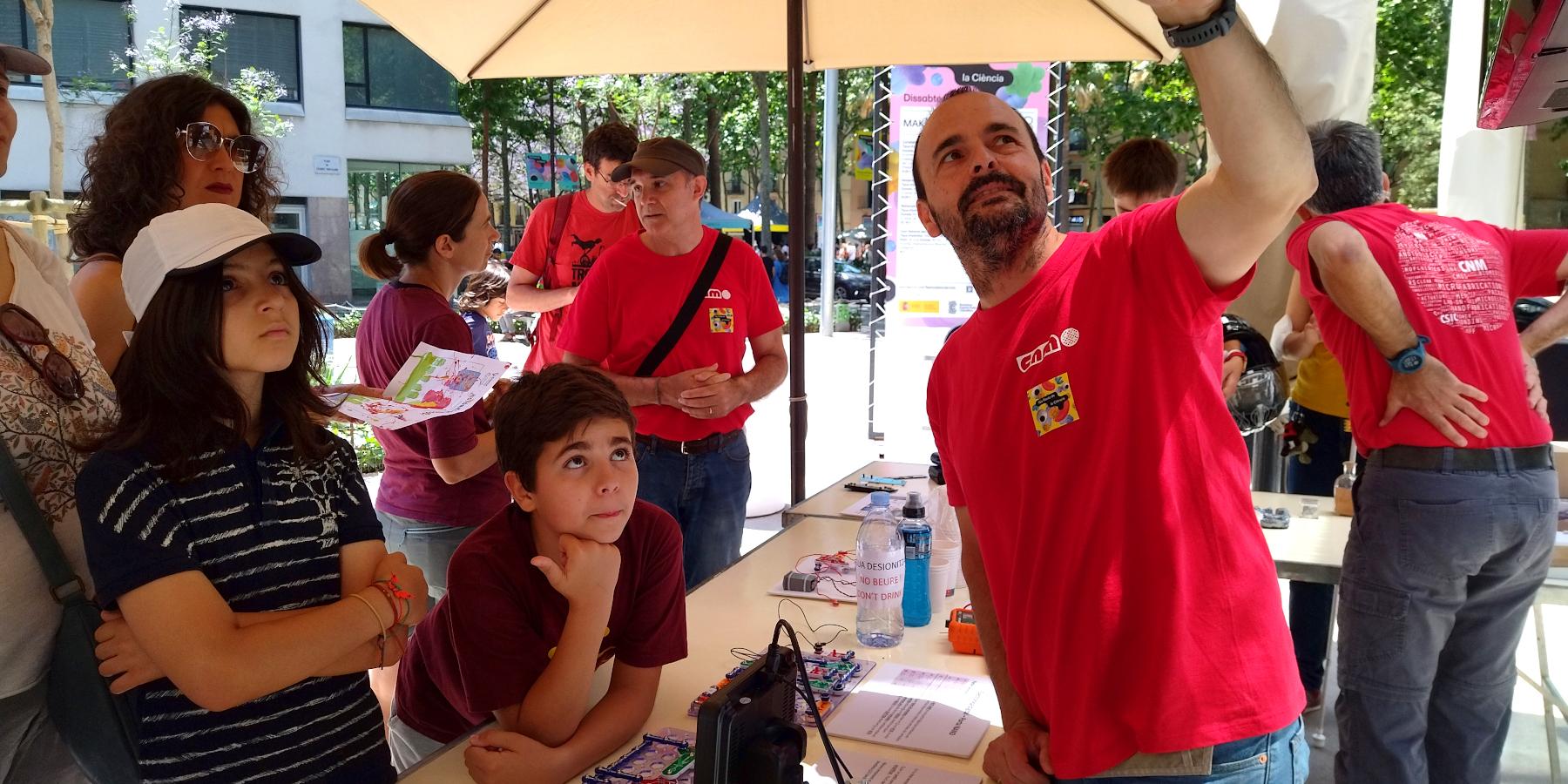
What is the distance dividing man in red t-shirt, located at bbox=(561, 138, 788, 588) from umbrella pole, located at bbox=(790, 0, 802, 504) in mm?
104

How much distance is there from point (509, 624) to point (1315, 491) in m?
3.63

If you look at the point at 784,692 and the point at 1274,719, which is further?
the point at 784,692

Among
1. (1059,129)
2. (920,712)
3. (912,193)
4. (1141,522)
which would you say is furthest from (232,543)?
(1059,129)

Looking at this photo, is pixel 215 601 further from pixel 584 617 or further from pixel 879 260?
pixel 879 260

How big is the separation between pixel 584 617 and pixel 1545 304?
3900mm

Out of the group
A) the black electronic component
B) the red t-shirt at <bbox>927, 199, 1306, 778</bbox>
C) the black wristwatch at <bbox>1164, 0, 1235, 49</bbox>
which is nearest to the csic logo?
the red t-shirt at <bbox>927, 199, 1306, 778</bbox>

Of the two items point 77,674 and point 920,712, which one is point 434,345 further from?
point 920,712

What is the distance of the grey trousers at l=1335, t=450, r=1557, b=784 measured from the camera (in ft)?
8.82

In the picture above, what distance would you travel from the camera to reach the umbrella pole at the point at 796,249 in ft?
12.0

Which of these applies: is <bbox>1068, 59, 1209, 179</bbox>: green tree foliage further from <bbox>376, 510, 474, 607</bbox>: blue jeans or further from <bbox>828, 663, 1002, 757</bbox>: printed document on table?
<bbox>828, 663, 1002, 757</bbox>: printed document on table

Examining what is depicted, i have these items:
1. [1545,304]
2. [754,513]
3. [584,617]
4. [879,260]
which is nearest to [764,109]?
[879,260]

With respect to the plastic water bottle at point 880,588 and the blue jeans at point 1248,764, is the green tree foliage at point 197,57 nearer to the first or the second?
the plastic water bottle at point 880,588

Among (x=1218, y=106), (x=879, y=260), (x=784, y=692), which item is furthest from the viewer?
(x=879, y=260)

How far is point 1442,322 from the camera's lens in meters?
2.74
